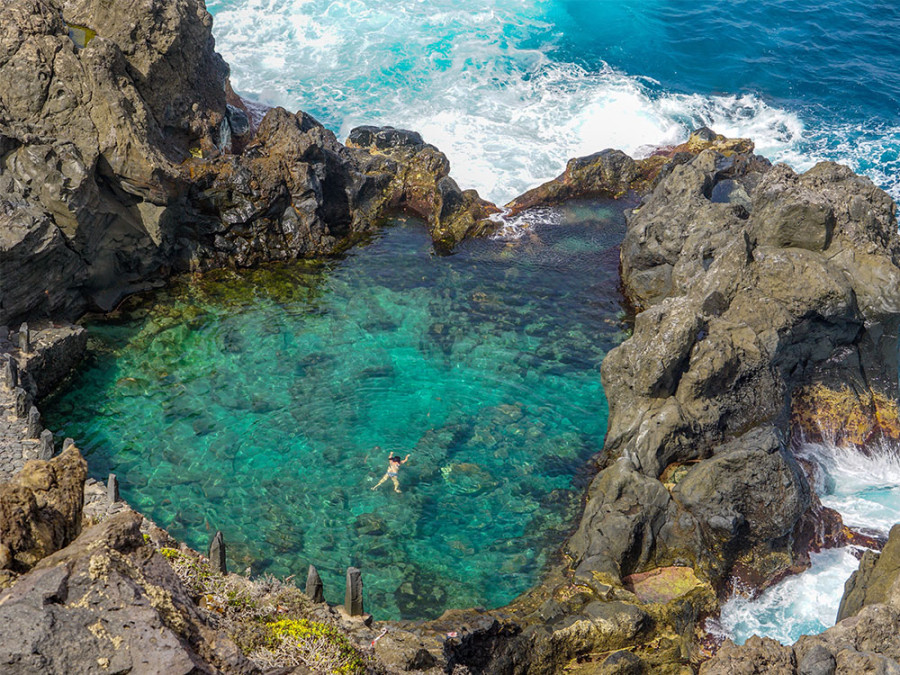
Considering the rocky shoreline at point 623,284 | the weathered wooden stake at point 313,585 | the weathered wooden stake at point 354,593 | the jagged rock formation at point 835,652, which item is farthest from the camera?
the rocky shoreline at point 623,284

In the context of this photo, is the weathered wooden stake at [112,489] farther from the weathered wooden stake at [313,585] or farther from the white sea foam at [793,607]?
the white sea foam at [793,607]

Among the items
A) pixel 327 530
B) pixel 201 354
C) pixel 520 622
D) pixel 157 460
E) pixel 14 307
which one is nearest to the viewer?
pixel 520 622

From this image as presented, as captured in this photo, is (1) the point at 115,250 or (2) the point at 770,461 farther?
(1) the point at 115,250

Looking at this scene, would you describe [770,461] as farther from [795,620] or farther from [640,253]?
[640,253]

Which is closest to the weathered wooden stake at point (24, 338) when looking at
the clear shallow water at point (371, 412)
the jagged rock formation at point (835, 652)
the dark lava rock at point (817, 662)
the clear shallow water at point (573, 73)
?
the clear shallow water at point (371, 412)

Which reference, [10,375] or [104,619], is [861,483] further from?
[10,375]

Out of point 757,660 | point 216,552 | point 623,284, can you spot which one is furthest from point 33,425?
point 623,284

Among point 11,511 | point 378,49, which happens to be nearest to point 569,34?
point 378,49
